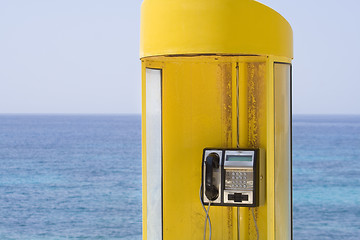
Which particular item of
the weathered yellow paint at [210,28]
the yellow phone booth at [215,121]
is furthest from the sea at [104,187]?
the weathered yellow paint at [210,28]

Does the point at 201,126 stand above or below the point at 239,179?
above

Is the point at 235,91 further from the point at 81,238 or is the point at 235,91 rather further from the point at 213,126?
the point at 81,238

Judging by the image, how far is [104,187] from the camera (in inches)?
1426

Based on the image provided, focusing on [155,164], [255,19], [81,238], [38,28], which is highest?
[38,28]

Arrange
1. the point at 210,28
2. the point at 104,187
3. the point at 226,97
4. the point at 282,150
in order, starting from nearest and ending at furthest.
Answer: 1. the point at 210,28
2. the point at 282,150
3. the point at 226,97
4. the point at 104,187

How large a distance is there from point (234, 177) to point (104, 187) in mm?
31852

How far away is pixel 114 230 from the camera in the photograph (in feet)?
89.6

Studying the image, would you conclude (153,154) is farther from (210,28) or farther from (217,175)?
(210,28)

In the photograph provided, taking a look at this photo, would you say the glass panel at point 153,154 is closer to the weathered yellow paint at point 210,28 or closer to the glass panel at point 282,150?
the weathered yellow paint at point 210,28

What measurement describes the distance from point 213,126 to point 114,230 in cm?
2284

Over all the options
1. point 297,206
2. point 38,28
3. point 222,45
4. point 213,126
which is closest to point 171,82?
point 213,126

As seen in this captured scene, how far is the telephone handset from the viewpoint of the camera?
4906mm

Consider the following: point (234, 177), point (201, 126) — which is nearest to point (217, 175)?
point (234, 177)

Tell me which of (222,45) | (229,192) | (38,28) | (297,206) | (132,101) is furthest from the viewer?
(132,101)
